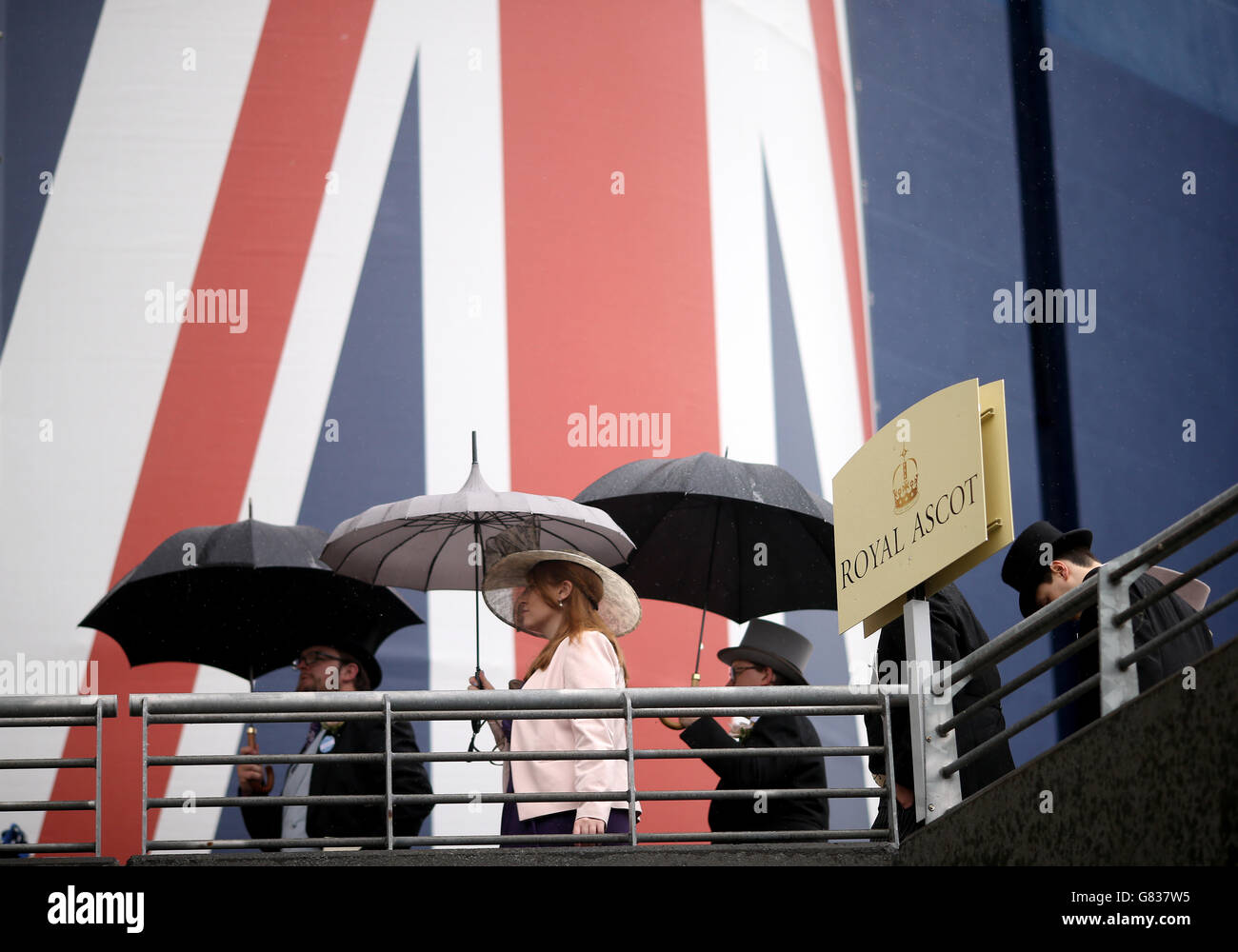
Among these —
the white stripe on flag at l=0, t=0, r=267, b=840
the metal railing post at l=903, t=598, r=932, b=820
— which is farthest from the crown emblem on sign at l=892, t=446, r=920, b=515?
the white stripe on flag at l=0, t=0, r=267, b=840

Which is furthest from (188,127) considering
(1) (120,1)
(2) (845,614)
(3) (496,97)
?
(2) (845,614)

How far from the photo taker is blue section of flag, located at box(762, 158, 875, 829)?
32.8 feet

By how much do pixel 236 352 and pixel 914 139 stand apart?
507cm

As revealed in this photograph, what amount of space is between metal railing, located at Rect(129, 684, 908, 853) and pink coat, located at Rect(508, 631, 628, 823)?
0.37 ft

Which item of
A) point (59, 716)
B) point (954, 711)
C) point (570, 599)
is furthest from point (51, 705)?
point (954, 711)

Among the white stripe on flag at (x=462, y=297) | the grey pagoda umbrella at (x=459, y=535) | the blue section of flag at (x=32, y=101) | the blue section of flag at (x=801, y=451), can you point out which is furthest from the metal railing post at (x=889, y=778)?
the blue section of flag at (x=32, y=101)

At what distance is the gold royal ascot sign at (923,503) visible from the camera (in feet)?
13.9

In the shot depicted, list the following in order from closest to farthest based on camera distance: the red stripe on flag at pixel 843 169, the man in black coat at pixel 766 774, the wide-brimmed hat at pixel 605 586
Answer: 1. the man in black coat at pixel 766 774
2. the wide-brimmed hat at pixel 605 586
3. the red stripe on flag at pixel 843 169

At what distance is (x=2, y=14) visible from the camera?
10.1 metres

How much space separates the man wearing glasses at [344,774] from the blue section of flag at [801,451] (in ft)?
13.0

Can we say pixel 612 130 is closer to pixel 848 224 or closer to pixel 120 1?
pixel 848 224

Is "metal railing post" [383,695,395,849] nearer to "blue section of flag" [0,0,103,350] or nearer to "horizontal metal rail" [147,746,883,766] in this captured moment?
"horizontal metal rail" [147,746,883,766]

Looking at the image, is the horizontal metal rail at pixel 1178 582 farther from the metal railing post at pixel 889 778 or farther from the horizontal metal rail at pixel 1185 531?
the metal railing post at pixel 889 778

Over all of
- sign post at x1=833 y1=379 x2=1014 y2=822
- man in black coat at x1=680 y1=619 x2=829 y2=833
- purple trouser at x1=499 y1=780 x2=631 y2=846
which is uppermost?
sign post at x1=833 y1=379 x2=1014 y2=822
